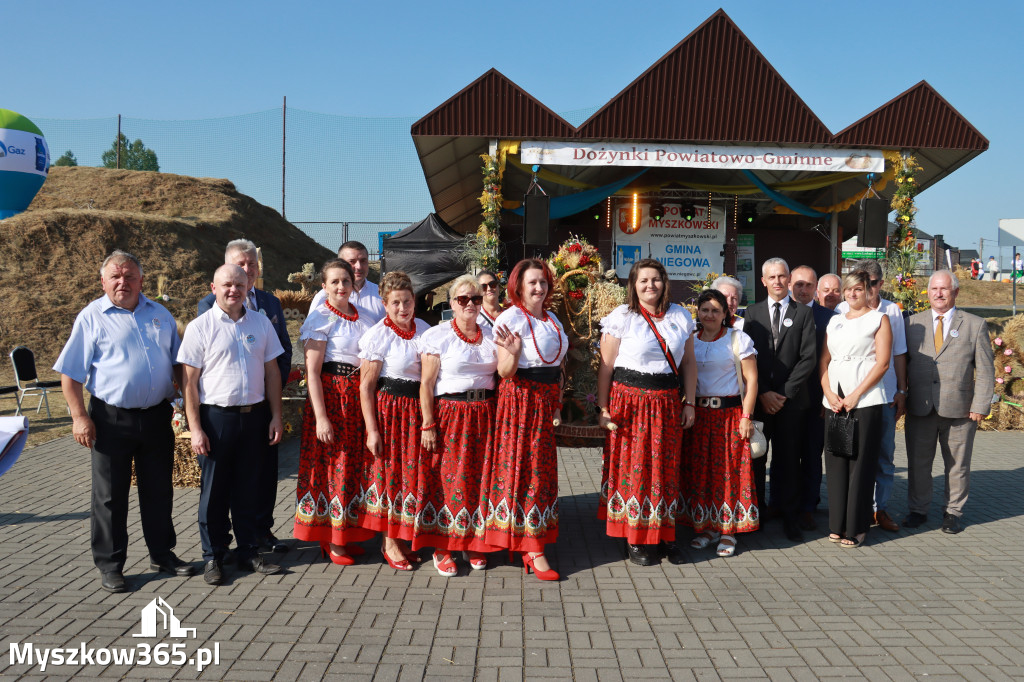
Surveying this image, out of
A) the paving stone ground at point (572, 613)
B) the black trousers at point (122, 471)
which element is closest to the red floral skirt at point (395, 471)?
the paving stone ground at point (572, 613)

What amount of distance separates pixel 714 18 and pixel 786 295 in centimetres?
805

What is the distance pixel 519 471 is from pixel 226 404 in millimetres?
1748

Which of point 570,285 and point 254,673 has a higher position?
point 570,285

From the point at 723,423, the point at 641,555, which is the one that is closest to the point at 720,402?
the point at 723,423

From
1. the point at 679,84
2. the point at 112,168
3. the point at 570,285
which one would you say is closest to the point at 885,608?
the point at 570,285

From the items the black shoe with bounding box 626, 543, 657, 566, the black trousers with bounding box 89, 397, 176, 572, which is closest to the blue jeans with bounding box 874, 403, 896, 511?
the black shoe with bounding box 626, 543, 657, 566

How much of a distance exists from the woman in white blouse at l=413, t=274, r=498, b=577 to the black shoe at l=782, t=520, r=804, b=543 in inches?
91.3

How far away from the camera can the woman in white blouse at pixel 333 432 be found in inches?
173

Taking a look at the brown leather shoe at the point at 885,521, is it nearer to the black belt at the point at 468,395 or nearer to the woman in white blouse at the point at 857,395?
the woman in white blouse at the point at 857,395

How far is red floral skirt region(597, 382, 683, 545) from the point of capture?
14.7 ft

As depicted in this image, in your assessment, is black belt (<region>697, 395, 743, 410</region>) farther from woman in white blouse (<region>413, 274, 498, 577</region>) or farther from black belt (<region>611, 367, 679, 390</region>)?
woman in white blouse (<region>413, 274, 498, 577</region>)

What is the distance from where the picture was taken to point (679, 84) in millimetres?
11195

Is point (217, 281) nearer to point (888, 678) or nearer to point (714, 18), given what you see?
point (888, 678)

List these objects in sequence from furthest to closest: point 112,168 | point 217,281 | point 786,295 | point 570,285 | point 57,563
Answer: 1. point 112,168
2. point 570,285
3. point 786,295
4. point 57,563
5. point 217,281
